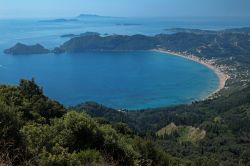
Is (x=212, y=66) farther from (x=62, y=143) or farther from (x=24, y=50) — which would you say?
(x=62, y=143)

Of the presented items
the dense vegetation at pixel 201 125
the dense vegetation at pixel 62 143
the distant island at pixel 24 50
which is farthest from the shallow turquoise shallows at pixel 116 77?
the dense vegetation at pixel 62 143

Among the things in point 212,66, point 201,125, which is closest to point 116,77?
point 212,66

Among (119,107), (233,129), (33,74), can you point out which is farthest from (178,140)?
(33,74)

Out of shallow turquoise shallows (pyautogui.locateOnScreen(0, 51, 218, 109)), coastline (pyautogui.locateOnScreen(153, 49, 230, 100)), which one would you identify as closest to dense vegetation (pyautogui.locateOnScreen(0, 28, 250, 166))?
coastline (pyautogui.locateOnScreen(153, 49, 230, 100))

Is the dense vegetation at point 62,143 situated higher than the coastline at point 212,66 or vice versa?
the dense vegetation at point 62,143

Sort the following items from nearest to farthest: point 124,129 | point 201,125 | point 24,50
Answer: point 124,129 < point 201,125 < point 24,50

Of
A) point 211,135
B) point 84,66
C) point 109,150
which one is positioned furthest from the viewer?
point 84,66

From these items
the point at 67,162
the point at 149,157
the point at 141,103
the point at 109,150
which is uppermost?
the point at 67,162

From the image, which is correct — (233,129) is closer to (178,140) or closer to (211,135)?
(211,135)

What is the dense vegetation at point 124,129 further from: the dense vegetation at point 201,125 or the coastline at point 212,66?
the coastline at point 212,66
